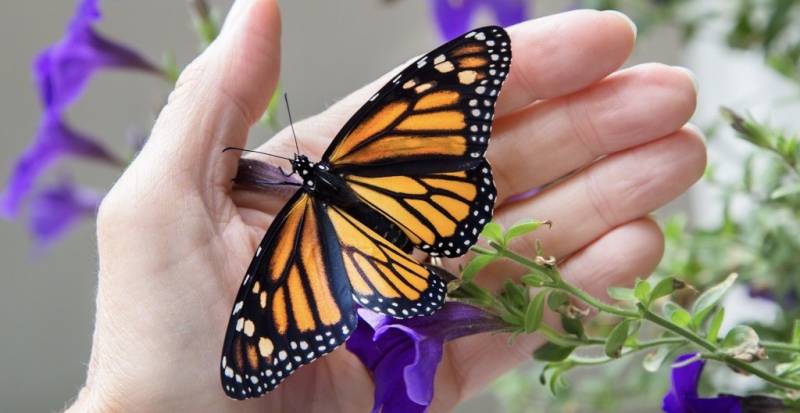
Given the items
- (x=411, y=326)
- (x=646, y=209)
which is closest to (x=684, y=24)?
(x=646, y=209)

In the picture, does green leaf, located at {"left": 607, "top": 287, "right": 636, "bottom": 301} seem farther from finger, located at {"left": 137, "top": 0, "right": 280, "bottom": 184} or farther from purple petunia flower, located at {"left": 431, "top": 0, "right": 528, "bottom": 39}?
purple petunia flower, located at {"left": 431, "top": 0, "right": 528, "bottom": 39}

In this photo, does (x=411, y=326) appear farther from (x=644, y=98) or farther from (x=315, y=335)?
(x=644, y=98)

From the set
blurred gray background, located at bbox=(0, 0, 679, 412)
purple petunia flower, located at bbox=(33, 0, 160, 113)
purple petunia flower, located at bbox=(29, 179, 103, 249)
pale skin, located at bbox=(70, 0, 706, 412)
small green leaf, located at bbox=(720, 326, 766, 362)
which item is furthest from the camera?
blurred gray background, located at bbox=(0, 0, 679, 412)

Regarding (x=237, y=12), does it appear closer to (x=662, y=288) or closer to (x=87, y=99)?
(x=662, y=288)

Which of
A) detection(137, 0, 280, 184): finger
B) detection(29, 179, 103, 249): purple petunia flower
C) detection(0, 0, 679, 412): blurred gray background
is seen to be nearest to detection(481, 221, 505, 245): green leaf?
detection(137, 0, 280, 184): finger

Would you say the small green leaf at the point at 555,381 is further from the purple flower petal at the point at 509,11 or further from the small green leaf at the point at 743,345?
the purple flower petal at the point at 509,11

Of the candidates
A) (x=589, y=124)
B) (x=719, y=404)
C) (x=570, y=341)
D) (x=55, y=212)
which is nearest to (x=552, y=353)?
(x=570, y=341)

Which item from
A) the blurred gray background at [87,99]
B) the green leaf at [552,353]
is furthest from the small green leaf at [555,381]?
the blurred gray background at [87,99]
